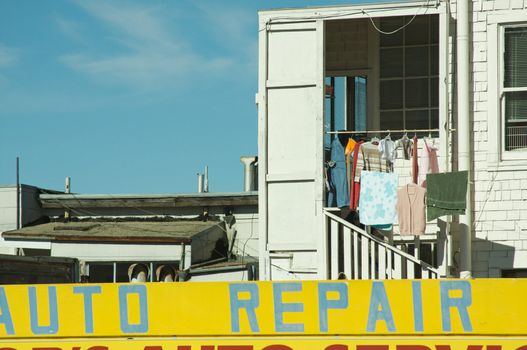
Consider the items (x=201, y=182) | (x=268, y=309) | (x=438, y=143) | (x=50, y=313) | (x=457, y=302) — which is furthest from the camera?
(x=201, y=182)

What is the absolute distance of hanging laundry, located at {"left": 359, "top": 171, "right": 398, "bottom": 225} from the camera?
12797 millimetres

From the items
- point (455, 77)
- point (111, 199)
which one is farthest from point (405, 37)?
point (111, 199)

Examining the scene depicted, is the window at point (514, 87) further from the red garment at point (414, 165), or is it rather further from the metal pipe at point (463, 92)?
the red garment at point (414, 165)

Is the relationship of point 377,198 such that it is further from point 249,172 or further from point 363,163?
point 249,172

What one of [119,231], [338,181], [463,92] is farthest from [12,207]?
[463,92]

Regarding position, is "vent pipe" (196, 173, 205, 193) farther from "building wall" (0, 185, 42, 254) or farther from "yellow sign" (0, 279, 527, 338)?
"yellow sign" (0, 279, 527, 338)

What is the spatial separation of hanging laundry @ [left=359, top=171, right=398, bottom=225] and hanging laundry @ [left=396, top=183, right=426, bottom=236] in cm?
11

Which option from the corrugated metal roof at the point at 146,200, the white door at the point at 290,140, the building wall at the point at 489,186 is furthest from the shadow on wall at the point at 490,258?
the corrugated metal roof at the point at 146,200

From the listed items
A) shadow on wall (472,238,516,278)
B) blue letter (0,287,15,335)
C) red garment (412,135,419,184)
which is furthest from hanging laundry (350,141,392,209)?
blue letter (0,287,15,335)

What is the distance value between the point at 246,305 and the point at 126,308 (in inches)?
40.7

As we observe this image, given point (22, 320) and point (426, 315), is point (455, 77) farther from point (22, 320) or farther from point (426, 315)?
point (22, 320)

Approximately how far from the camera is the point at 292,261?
13.4m

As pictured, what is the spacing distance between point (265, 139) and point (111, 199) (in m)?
12.5

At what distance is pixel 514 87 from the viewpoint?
1315cm
